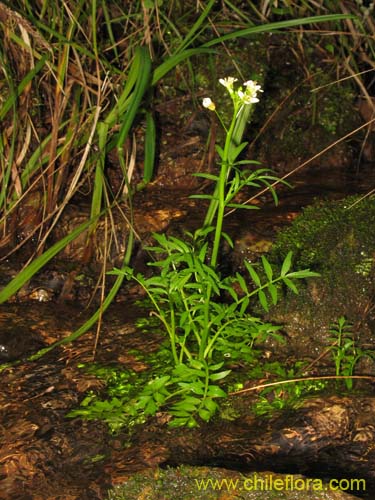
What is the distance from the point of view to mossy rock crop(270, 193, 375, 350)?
2586 millimetres

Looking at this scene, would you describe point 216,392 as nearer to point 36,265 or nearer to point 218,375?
point 218,375

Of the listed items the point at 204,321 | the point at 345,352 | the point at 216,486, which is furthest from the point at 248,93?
the point at 216,486

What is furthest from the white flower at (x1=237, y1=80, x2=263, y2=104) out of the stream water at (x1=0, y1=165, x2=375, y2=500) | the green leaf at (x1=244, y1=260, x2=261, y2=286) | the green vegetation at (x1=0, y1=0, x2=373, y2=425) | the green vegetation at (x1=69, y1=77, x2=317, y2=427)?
the stream water at (x1=0, y1=165, x2=375, y2=500)

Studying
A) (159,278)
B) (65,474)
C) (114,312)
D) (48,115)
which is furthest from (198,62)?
(65,474)

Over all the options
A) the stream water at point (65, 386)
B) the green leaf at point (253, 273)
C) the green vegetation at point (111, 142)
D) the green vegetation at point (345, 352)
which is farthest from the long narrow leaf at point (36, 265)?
the green vegetation at point (345, 352)

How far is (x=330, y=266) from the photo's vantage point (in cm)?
268

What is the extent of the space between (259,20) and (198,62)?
354 millimetres

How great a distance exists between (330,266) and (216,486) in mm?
1059

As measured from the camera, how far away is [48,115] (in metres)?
3.26

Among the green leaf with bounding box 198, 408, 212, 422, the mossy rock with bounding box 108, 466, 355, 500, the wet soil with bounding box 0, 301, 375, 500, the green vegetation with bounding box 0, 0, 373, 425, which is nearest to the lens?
the mossy rock with bounding box 108, 466, 355, 500

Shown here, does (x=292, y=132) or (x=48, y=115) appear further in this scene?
(x=292, y=132)

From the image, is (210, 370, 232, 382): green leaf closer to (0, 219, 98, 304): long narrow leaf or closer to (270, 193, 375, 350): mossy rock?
(270, 193, 375, 350): mossy rock

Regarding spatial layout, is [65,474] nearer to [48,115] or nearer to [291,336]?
[291,336]

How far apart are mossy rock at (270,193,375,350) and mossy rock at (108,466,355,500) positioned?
76 centimetres
